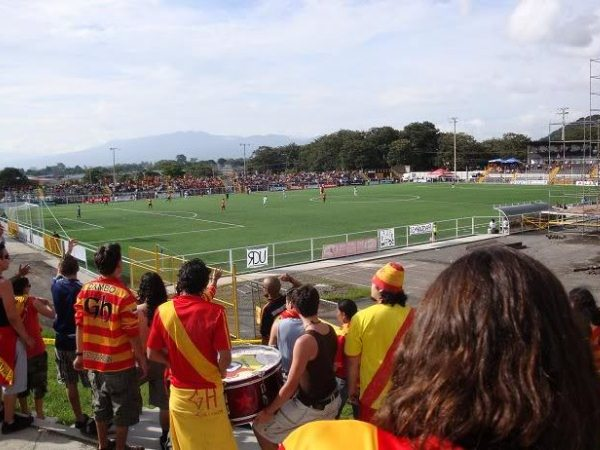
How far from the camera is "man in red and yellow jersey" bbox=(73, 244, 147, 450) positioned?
4.87 m

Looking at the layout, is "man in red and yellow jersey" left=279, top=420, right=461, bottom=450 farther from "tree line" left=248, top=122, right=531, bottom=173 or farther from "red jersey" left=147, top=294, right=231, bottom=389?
"tree line" left=248, top=122, right=531, bottom=173

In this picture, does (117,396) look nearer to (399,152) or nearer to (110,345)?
(110,345)

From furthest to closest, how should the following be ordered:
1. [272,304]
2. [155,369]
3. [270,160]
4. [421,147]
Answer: [270,160]
[421,147]
[272,304]
[155,369]

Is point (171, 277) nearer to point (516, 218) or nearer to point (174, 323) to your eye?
point (174, 323)

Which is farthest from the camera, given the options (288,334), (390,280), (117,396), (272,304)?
(272,304)

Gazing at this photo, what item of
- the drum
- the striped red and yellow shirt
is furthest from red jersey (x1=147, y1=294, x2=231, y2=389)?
the striped red and yellow shirt

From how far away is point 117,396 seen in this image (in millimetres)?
5020

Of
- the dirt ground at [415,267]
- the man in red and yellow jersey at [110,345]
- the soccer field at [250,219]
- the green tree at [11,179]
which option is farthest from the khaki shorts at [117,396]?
the green tree at [11,179]

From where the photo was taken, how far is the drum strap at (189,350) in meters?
4.03

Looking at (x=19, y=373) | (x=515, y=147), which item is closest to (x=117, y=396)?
(x=19, y=373)

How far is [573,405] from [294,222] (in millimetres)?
36081

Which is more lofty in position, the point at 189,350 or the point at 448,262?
the point at 189,350

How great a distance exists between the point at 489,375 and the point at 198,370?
3035 millimetres

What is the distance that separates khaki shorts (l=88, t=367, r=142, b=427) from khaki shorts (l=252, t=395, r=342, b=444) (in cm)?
145
